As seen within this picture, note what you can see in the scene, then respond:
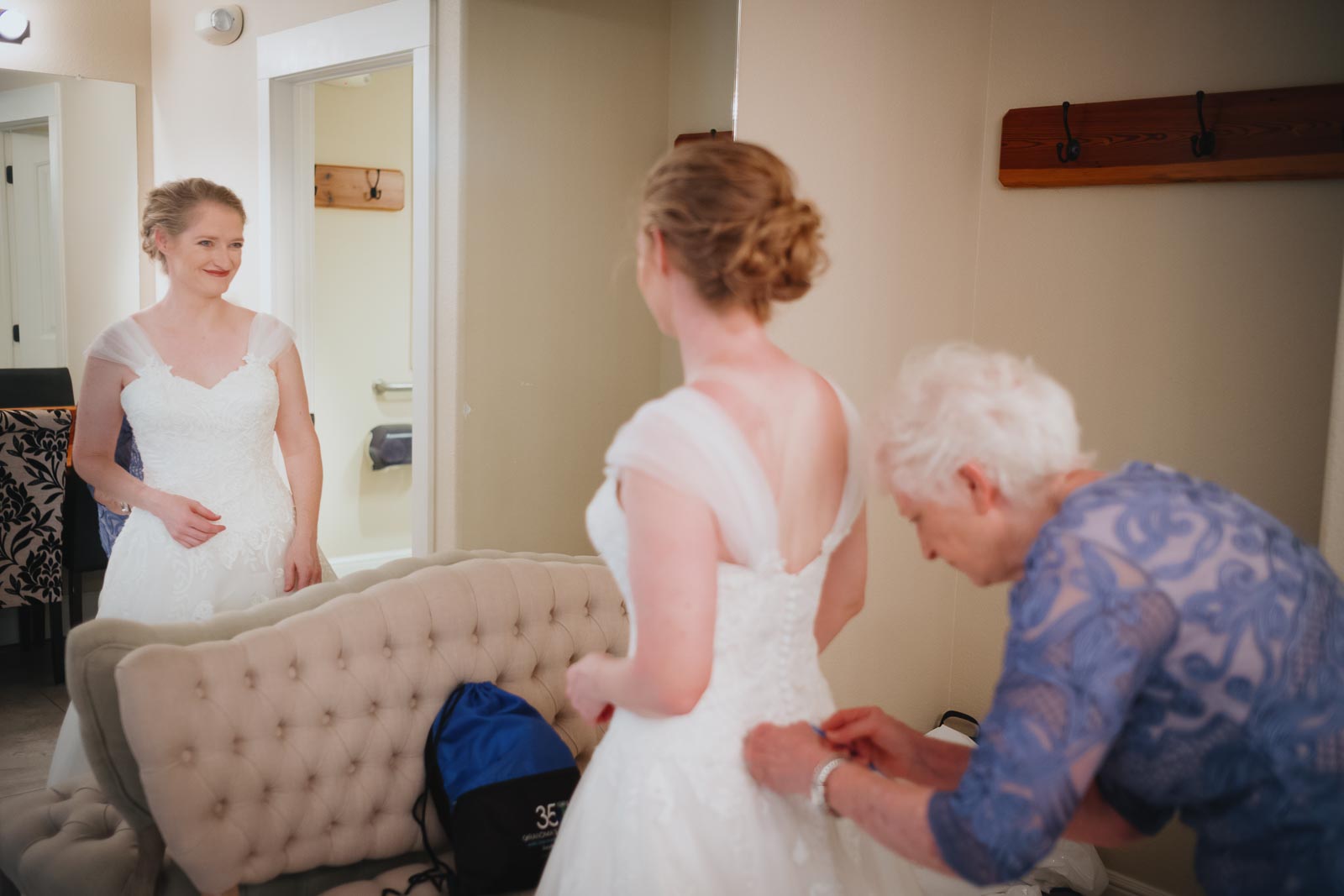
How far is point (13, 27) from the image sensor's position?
65.7 inches

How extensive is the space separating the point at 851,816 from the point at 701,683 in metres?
0.22

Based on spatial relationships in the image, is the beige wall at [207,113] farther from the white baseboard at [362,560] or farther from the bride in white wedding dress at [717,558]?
the bride in white wedding dress at [717,558]

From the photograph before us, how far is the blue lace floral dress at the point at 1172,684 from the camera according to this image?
0.99 m

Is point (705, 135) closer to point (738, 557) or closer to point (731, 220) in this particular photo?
point (731, 220)

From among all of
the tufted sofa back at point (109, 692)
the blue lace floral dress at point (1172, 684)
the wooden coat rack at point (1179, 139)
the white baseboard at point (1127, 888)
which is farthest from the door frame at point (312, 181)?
the white baseboard at point (1127, 888)

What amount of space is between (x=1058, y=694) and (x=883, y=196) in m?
1.88

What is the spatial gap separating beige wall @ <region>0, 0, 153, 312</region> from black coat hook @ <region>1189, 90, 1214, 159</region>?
7.03 feet

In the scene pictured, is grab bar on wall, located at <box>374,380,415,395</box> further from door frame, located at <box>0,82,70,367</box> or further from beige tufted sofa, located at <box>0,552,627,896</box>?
door frame, located at <box>0,82,70,367</box>

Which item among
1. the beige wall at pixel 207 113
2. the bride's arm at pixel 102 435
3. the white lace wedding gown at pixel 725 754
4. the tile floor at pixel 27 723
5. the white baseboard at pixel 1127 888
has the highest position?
the beige wall at pixel 207 113

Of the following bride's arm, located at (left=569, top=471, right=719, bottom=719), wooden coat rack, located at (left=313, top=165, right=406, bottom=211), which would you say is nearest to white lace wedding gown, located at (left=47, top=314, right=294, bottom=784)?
wooden coat rack, located at (left=313, top=165, right=406, bottom=211)

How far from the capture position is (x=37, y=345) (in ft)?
5.58

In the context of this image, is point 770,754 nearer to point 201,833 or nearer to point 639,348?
point 201,833

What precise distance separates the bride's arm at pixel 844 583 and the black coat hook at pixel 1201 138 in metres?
1.56

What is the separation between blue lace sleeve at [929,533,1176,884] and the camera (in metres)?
0.98
